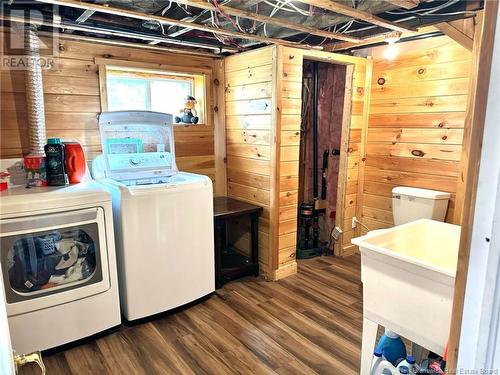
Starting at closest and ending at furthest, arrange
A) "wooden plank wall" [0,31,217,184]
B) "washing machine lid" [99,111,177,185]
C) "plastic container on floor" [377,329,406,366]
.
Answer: "plastic container on floor" [377,329,406,366] < "wooden plank wall" [0,31,217,184] < "washing machine lid" [99,111,177,185]

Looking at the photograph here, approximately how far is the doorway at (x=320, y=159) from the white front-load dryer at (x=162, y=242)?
1.33 m

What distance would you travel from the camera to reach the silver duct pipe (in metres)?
2.14

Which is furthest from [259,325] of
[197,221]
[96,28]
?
[96,28]

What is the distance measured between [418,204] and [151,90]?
248 centimetres

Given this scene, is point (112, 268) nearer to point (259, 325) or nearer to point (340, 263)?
point (259, 325)

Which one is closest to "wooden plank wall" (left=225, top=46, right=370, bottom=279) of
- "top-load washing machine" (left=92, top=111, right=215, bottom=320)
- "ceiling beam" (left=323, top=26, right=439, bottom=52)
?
"ceiling beam" (left=323, top=26, right=439, bottom=52)

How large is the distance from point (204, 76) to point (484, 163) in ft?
9.52

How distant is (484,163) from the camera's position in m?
0.50

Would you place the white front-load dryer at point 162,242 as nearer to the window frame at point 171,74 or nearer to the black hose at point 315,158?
the window frame at point 171,74

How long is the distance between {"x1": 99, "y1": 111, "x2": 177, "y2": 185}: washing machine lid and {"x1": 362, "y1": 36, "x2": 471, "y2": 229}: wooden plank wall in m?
1.95

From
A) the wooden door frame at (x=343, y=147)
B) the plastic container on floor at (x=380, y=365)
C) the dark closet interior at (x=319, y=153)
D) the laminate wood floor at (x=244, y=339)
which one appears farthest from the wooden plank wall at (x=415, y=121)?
the plastic container on floor at (x=380, y=365)

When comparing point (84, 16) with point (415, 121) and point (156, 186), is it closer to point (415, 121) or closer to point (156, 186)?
point (156, 186)

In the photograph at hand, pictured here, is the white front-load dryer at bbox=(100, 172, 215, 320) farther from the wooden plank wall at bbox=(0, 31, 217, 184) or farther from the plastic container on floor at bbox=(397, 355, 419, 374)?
the plastic container on floor at bbox=(397, 355, 419, 374)

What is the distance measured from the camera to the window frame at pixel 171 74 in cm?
257
